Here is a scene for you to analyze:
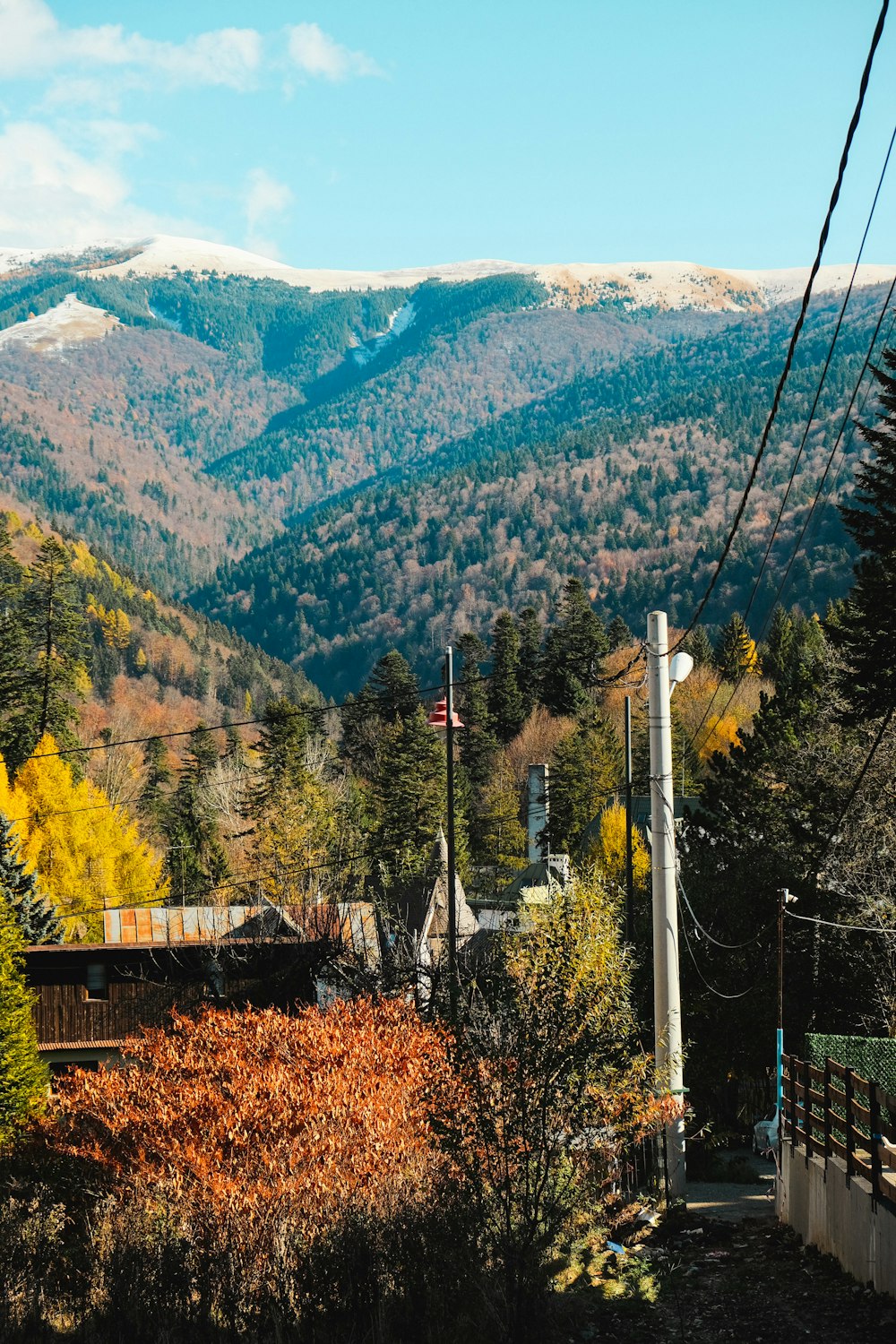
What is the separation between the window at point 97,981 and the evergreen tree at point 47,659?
1140 inches

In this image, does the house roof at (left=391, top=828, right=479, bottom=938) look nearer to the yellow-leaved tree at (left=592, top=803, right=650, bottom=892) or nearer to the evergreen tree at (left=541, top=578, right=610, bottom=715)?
the yellow-leaved tree at (left=592, top=803, right=650, bottom=892)

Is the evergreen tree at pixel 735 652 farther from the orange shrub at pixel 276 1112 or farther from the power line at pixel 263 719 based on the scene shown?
the orange shrub at pixel 276 1112

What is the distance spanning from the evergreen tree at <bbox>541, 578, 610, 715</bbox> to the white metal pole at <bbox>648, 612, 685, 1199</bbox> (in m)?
65.6

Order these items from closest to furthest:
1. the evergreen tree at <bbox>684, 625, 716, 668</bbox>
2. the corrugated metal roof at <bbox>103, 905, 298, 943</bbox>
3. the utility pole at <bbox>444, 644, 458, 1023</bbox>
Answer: the utility pole at <bbox>444, 644, 458, 1023</bbox> → the corrugated metal roof at <bbox>103, 905, 298, 943</bbox> → the evergreen tree at <bbox>684, 625, 716, 668</bbox>

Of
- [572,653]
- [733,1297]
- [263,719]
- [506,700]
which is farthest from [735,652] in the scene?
[733,1297]

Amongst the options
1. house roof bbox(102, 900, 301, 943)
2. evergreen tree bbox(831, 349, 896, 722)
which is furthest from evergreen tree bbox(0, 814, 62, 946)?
evergreen tree bbox(831, 349, 896, 722)

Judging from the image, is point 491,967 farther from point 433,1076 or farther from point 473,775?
point 473,775

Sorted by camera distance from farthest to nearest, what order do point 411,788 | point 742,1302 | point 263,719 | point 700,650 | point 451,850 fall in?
point 700,650 → point 411,788 → point 263,719 → point 451,850 → point 742,1302

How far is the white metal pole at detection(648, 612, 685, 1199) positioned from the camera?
57.1 ft

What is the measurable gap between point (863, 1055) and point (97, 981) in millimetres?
23898

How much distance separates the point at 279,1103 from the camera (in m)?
15.6

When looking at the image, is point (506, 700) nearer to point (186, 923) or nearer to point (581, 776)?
point (581, 776)

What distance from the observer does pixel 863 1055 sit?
17531 mm

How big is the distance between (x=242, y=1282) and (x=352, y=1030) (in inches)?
255
